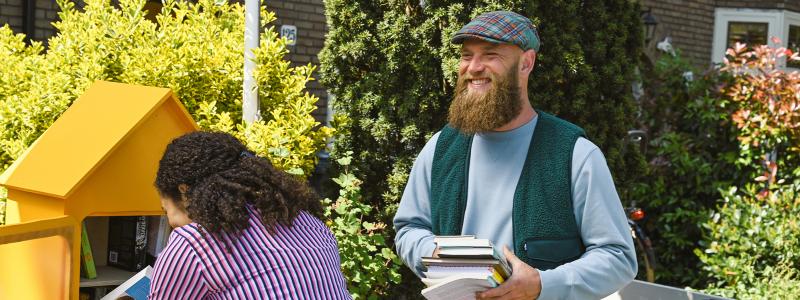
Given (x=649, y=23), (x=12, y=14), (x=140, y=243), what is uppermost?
(x=649, y=23)

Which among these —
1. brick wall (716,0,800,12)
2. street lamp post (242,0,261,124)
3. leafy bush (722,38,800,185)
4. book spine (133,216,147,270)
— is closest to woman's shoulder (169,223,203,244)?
book spine (133,216,147,270)

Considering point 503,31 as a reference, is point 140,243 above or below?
below

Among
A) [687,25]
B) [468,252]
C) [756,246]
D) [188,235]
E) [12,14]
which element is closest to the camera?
[468,252]

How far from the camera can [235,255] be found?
8.32 ft

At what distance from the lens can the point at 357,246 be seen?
4293 millimetres

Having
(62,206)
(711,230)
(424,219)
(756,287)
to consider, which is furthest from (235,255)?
(711,230)

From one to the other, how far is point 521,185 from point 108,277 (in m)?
1.75

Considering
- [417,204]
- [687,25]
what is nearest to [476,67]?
[417,204]

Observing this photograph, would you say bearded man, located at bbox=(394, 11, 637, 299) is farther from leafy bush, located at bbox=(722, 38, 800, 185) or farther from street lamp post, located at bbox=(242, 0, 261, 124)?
leafy bush, located at bbox=(722, 38, 800, 185)

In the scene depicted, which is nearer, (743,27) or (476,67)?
(476,67)

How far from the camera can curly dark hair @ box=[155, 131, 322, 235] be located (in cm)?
256

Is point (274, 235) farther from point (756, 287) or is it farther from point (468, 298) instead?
point (756, 287)

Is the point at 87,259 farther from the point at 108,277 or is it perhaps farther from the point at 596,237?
the point at 596,237

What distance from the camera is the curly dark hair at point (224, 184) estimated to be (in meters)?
2.56
